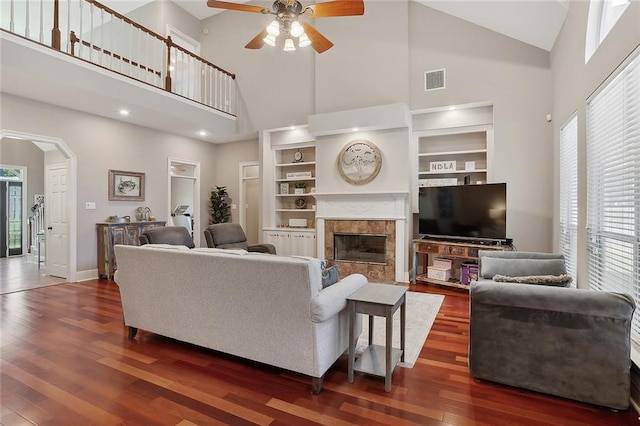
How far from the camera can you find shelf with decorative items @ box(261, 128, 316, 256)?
6527 millimetres

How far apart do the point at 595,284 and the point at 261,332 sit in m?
2.88

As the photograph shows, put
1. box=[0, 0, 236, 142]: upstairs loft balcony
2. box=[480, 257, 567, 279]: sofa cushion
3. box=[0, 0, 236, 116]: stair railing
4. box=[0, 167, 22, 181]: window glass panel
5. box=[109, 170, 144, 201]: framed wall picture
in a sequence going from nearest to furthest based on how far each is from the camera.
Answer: box=[480, 257, 567, 279]: sofa cushion → box=[0, 0, 236, 142]: upstairs loft balcony → box=[109, 170, 144, 201]: framed wall picture → box=[0, 0, 236, 116]: stair railing → box=[0, 167, 22, 181]: window glass panel

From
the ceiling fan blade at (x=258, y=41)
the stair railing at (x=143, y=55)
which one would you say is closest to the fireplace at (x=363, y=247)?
the ceiling fan blade at (x=258, y=41)

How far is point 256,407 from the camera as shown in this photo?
196 cm

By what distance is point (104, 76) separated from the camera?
14.9ft

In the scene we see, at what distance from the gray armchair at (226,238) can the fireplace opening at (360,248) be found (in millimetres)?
1374

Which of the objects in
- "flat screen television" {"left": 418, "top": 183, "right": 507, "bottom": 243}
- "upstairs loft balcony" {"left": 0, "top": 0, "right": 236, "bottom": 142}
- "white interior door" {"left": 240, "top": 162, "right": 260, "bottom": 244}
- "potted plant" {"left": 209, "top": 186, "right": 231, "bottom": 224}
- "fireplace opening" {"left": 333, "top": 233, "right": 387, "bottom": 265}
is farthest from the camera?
"white interior door" {"left": 240, "top": 162, "right": 260, "bottom": 244}

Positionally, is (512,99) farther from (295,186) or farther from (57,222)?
(57,222)

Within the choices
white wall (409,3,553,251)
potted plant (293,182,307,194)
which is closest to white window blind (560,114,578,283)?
white wall (409,3,553,251)

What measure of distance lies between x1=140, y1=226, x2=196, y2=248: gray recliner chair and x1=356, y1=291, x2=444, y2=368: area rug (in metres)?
2.58

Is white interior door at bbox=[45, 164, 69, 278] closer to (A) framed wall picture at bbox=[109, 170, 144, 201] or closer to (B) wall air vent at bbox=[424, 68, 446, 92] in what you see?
(A) framed wall picture at bbox=[109, 170, 144, 201]

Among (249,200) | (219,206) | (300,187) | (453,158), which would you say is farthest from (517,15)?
(219,206)

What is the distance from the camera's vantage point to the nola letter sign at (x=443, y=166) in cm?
527

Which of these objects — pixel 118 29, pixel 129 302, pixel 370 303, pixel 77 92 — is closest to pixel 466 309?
pixel 370 303
